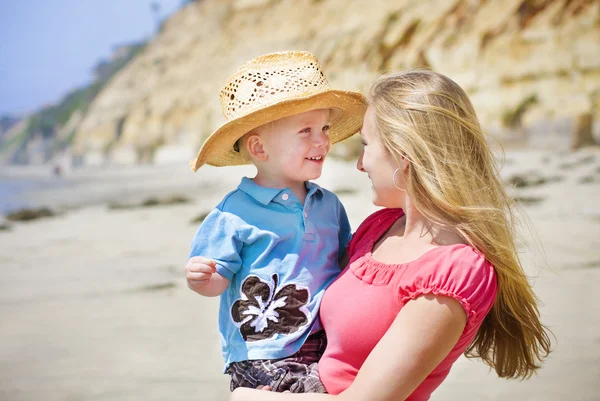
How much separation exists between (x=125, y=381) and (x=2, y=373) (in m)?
0.83

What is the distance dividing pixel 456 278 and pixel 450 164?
338 mm

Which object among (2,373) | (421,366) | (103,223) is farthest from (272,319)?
(103,223)

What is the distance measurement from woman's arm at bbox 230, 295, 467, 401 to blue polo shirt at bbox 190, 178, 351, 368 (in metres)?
Result: 0.41

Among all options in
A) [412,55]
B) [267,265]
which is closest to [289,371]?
[267,265]

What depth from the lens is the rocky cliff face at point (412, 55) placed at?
50.0 feet

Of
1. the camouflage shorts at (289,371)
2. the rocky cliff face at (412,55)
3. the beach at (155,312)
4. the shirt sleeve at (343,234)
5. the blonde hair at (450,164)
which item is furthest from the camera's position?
the rocky cliff face at (412,55)

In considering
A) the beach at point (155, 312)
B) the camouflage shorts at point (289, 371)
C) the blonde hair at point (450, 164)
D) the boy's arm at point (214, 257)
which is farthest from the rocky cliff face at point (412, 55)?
the beach at point (155, 312)

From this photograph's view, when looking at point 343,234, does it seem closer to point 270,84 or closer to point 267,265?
point 267,265

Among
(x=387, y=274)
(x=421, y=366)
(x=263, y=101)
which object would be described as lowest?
(x=421, y=366)

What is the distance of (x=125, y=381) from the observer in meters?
3.67

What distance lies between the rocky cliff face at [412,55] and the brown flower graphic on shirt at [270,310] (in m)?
0.98

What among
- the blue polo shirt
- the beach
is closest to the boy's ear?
the blue polo shirt

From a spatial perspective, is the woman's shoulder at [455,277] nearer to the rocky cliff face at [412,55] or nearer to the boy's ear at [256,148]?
the boy's ear at [256,148]

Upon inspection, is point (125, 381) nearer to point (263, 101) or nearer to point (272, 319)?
point (272, 319)
